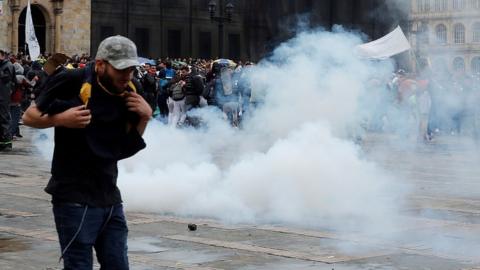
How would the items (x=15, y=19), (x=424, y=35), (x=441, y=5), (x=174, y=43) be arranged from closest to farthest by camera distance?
(x=441, y=5)
(x=424, y=35)
(x=15, y=19)
(x=174, y=43)

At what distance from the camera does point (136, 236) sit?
30.1 ft

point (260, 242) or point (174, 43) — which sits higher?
point (174, 43)

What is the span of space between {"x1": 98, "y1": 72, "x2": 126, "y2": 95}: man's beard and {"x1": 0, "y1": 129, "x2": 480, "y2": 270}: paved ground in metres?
2.81

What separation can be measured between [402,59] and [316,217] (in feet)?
72.0

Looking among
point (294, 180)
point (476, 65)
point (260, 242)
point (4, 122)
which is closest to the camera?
point (260, 242)

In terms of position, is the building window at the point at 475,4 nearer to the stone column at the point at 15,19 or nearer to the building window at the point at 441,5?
the building window at the point at 441,5

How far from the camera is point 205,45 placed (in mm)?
50469

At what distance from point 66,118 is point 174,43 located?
146 feet

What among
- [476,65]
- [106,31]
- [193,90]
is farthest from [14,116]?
[106,31]

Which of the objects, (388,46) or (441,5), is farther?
(388,46)

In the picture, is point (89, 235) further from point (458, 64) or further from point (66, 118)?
point (458, 64)

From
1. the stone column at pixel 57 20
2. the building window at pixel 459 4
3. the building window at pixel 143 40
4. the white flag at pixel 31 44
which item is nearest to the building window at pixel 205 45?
the building window at pixel 143 40

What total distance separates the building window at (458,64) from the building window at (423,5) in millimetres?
3656

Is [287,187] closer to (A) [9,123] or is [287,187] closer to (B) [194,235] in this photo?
(B) [194,235]
